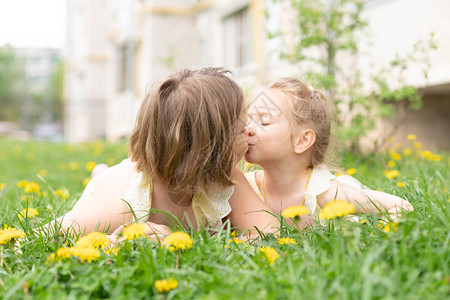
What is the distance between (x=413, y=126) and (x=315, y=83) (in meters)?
1.93

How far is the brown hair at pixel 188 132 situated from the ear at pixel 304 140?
0.48 metres

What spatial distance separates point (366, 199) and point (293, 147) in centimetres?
47

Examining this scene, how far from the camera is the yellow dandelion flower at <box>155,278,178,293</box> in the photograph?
1.34 metres

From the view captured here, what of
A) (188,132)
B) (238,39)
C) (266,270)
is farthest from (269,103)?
(238,39)

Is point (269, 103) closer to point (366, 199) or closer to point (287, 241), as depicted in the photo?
point (366, 199)

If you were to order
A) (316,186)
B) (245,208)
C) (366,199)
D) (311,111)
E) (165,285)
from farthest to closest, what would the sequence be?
(311,111), (316,186), (245,208), (366,199), (165,285)

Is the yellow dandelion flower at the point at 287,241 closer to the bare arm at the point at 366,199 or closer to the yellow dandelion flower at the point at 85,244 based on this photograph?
the bare arm at the point at 366,199

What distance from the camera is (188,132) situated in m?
2.09

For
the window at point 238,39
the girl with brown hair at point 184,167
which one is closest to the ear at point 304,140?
the girl with brown hair at point 184,167

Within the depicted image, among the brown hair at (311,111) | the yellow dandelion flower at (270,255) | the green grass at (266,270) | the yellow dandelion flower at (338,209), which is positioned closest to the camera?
the green grass at (266,270)

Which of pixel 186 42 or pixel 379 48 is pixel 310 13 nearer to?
pixel 379 48

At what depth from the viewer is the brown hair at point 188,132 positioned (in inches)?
81.6

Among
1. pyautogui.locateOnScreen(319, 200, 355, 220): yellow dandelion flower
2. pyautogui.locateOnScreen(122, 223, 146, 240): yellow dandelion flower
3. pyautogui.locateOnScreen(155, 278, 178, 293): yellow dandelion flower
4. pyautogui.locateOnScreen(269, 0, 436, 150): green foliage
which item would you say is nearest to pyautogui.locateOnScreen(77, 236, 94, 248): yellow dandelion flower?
pyautogui.locateOnScreen(122, 223, 146, 240): yellow dandelion flower

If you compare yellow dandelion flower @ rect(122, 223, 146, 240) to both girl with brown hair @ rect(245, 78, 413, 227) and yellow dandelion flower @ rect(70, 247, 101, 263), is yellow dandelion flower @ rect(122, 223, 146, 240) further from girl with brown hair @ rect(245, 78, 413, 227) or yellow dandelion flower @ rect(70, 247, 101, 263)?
girl with brown hair @ rect(245, 78, 413, 227)
